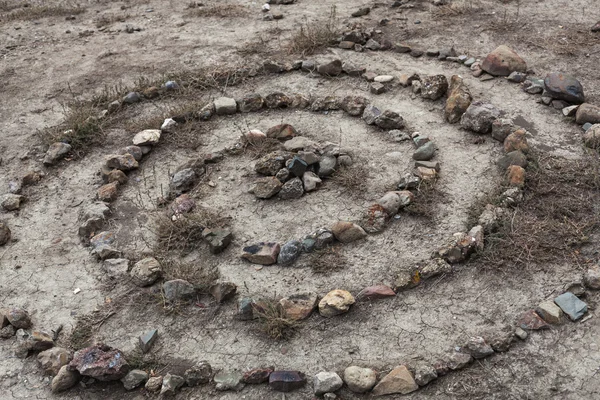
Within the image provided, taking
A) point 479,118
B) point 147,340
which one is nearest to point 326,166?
point 479,118

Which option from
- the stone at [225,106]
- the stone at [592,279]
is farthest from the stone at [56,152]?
the stone at [592,279]

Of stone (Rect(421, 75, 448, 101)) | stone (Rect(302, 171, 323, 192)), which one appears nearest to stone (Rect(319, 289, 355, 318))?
stone (Rect(302, 171, 323, 192))

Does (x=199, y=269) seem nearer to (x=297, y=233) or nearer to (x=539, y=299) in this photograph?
(x=297, y=233)

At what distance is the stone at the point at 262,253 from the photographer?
18.9ft

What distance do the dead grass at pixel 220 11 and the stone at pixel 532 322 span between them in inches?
298

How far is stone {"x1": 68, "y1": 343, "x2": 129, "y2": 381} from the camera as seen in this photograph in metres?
4.73

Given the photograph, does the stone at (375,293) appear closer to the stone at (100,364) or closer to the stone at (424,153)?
the stone at (100,364)

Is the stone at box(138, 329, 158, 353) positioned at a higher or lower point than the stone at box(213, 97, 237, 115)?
lower

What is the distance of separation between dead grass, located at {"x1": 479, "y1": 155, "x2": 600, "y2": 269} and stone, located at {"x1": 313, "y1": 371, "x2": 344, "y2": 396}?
1.68m

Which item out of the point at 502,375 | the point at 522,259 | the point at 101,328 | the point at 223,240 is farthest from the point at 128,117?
the point at 502,375

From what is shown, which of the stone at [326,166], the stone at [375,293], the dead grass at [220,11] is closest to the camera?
the stone at [375,293]

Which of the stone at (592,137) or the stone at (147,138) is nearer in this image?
the stone at (592,137)

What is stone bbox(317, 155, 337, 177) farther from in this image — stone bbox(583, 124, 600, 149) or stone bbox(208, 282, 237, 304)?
stone bbox(583, 124, 600, 149)

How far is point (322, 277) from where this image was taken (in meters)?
5.57
